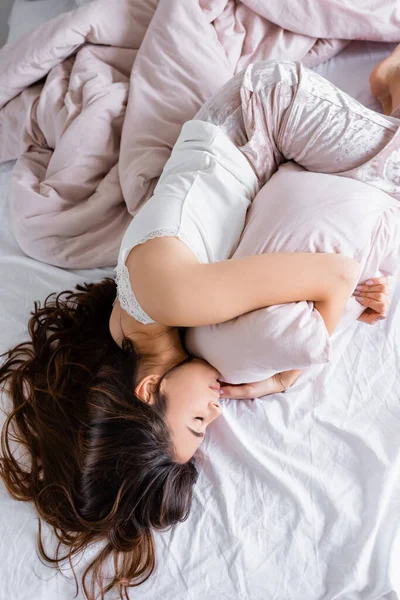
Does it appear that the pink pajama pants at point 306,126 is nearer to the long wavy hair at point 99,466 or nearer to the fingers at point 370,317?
the fingers at point 370,317

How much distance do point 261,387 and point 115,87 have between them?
2.57ft

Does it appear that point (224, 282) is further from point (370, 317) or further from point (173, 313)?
point (370, 317)

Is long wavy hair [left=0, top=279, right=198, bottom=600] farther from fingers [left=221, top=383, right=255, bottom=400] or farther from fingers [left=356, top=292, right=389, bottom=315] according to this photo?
fingers [left=356, top=292, right=389, bottom=315]

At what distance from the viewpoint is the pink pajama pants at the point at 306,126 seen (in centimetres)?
112

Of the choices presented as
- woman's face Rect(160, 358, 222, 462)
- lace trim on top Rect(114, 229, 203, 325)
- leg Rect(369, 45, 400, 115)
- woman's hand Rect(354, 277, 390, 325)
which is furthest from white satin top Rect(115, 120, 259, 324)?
leg Rect(369, 45, 400, 115)

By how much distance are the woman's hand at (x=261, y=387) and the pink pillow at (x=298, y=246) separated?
0.04m

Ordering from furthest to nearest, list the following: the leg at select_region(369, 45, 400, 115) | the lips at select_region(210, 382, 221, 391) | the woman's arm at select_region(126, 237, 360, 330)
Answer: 1. the leg at select_region(369, 45, 400, 115)
2. the lips at select_region(210, 382, 221, 391)
3. the woman's arm at select_region(126, 237, 360, 330)

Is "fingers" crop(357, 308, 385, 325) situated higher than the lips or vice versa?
"fingers" crop(357, 308, 385, 325)

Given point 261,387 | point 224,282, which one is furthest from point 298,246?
point 261,387

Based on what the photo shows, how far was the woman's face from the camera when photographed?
38.5 inches

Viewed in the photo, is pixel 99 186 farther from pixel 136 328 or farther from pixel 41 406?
pixel 41 406

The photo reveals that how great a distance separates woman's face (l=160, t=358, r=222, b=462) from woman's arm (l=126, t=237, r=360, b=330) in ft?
0.39

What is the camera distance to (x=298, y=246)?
1017 mm

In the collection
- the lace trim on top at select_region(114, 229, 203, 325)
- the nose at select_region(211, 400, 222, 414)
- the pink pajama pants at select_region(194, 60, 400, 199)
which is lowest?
the nose at select_region(211, 400, 222, 414)
